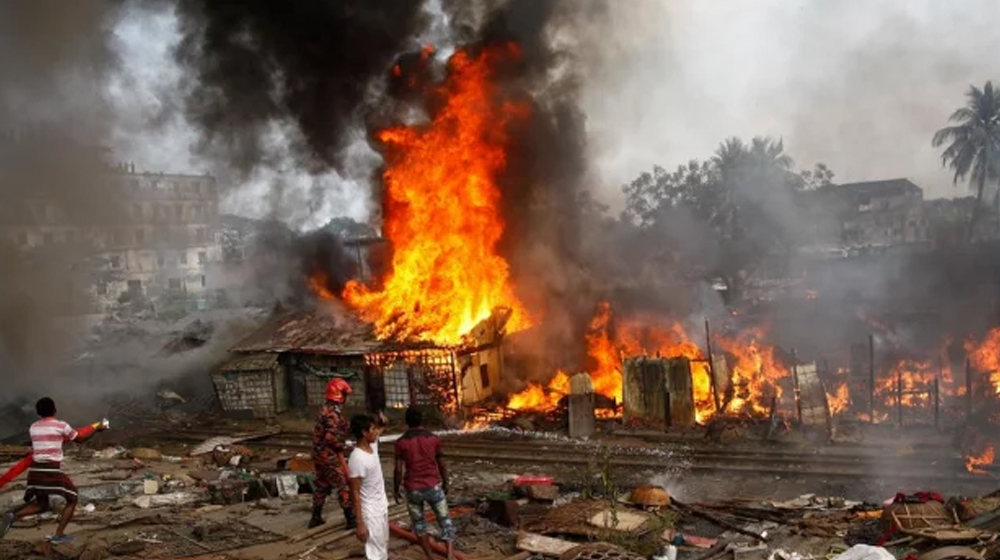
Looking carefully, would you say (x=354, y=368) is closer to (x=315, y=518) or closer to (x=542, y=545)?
(x=315, y=518)

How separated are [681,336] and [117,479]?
18729mm

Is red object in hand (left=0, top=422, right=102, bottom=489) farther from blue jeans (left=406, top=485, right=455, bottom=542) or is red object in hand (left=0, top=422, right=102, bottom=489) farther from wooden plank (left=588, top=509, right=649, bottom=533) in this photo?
wooden plank (left=588, top=509, right=649, bottom=533)

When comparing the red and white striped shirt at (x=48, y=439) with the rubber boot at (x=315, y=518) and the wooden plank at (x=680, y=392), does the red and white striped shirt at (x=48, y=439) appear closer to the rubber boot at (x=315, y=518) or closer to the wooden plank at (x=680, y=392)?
the rubber boot at (x=315, y=518)

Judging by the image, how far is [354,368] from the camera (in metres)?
24.9

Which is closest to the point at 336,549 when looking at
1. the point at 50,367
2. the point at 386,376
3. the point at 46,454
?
the point at 46,454

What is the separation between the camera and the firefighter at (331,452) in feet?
34.5

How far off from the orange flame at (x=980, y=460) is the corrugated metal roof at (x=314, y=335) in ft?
51.2

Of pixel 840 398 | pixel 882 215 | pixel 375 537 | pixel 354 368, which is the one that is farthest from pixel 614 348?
pixel 882 215

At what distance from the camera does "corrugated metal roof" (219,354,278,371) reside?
2557 cm

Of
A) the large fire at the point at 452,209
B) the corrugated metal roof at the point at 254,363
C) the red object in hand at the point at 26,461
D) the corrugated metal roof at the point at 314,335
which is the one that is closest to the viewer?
the red object in hand at the point at 26,461

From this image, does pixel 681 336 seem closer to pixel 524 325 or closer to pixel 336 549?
pixel 524 325

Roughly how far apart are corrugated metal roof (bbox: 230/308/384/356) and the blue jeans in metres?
15.4

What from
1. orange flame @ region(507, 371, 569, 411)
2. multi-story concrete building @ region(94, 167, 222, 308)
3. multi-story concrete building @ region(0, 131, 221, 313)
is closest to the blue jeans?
orange flame @ region(507, 371, 569, 411)

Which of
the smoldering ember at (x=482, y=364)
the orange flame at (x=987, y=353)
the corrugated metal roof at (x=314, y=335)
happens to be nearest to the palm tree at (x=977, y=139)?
the smoldering ember at (x=482, y=364)
